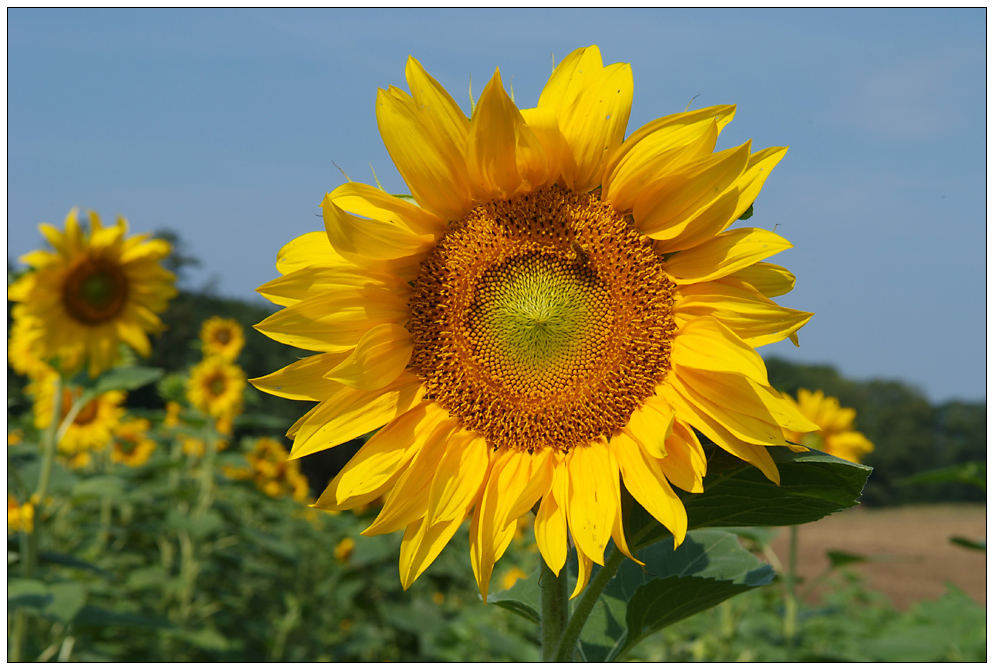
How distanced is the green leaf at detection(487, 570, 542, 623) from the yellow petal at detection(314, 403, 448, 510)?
0.28 meters

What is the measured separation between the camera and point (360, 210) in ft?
3.99

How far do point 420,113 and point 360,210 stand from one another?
0.54 ft

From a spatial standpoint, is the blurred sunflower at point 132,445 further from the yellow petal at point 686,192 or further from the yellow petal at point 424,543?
the yellow petal at point 686,192

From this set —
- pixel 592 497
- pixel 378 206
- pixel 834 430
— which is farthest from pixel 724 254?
pixel 834 430

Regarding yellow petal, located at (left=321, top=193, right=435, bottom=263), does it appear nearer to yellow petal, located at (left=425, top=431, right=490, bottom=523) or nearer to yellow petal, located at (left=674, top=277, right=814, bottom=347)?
yellow petal, located at (left=425, top=431, right=490, bottom=523)

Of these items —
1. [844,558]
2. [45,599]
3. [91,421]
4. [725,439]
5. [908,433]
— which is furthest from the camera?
[908,433]

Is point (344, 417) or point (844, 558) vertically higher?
point (344, 417)

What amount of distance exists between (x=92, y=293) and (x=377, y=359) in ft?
11.8

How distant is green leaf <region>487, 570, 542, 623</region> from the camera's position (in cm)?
132

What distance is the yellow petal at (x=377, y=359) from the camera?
1.21 meters

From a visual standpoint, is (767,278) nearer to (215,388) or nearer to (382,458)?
(382,458)

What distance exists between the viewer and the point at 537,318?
4.26ft

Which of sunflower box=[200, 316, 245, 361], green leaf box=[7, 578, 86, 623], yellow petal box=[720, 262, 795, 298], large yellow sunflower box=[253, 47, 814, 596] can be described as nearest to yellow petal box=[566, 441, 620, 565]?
large yellow sunflower box=[253, 47, 814, 596]

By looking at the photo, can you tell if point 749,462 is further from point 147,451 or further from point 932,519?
point 932,519
